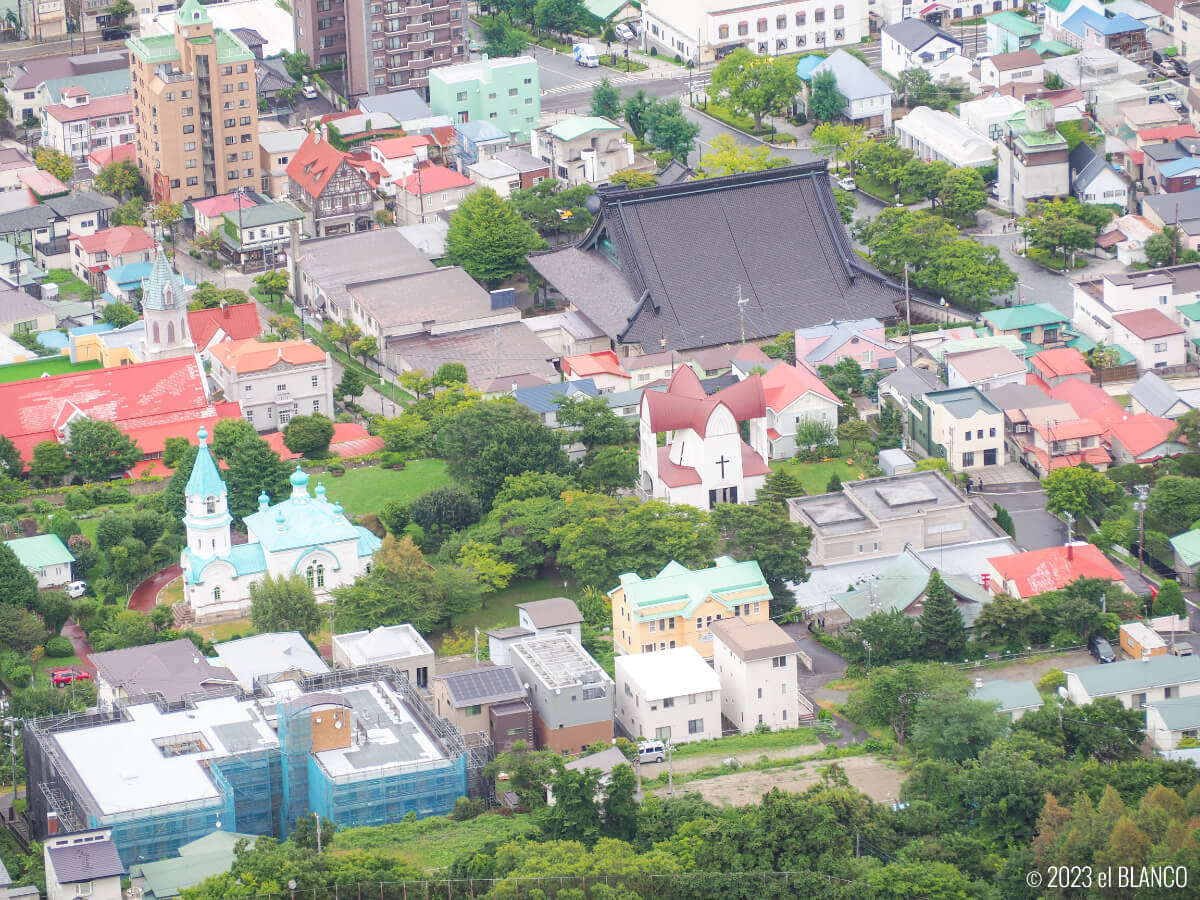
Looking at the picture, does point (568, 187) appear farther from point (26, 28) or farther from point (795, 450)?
point (26, 28)

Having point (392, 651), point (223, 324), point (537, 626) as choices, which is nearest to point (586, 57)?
point (223, 324)

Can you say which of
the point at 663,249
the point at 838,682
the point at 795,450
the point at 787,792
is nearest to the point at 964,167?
the point at 663,249

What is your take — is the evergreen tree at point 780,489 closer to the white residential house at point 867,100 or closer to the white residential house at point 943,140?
the white residential house at point 943,140

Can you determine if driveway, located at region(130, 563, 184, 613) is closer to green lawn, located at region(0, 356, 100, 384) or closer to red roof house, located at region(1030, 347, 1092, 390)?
green lawn, located at region(0, 356, 100, 384)

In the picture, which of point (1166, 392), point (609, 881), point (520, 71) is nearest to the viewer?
point (609, 881)

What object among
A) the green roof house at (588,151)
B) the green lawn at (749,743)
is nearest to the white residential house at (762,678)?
the green lawn at (749,743)

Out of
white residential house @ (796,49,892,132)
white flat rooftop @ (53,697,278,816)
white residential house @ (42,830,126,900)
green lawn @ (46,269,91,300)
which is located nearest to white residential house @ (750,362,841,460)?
white flat rooftop @ (53,697,278,816)
